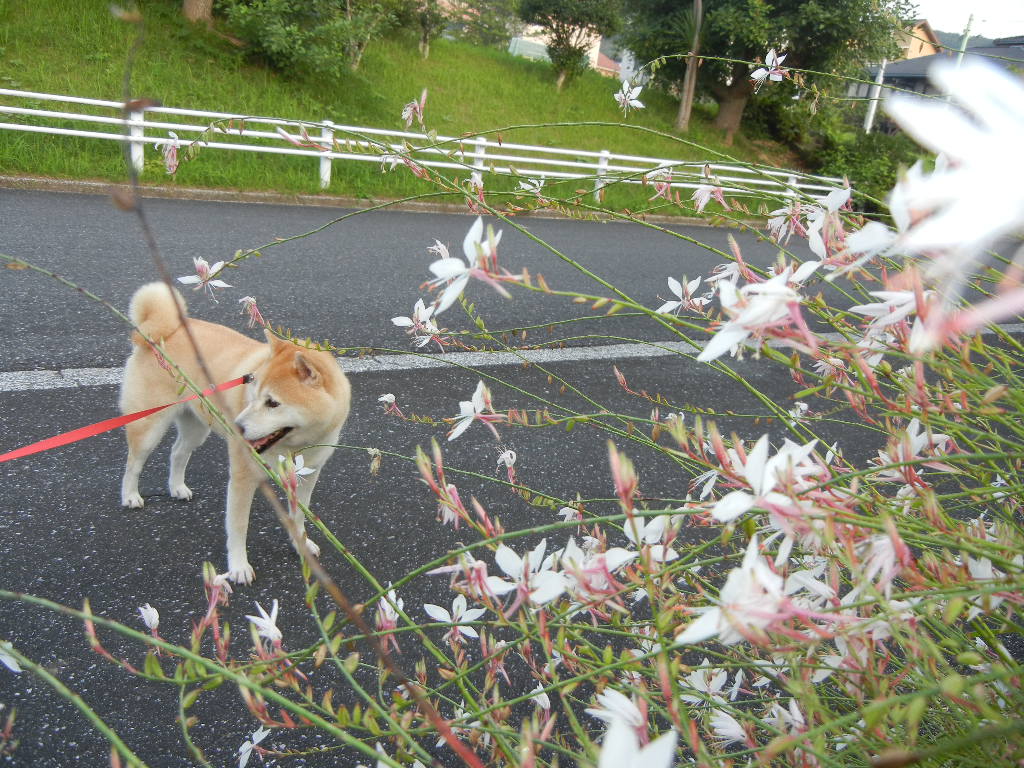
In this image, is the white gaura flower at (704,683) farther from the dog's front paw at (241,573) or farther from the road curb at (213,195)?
the road curb at (213,195)

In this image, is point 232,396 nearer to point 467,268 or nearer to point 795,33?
point 467,268

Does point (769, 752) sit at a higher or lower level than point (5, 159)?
higher

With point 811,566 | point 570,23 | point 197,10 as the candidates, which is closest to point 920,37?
point 811,566

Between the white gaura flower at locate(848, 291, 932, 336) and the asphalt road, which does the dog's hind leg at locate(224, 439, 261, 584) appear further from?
the white gaura flower at locate(848, 291, 932, 336)

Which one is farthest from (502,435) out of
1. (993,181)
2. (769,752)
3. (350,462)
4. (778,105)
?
(778,105)

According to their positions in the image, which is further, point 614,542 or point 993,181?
point 614,542

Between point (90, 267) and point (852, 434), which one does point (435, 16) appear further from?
point (852, 434)

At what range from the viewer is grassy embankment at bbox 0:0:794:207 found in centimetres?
834

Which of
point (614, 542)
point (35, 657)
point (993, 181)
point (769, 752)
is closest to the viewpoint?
point (993, 181)

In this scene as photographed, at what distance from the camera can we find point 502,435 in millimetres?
3434

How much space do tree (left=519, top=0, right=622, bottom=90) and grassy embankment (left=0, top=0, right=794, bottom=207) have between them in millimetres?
522

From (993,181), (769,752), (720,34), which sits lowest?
(769,752)

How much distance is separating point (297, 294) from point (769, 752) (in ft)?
15.4

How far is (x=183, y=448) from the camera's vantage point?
2.82 meters
